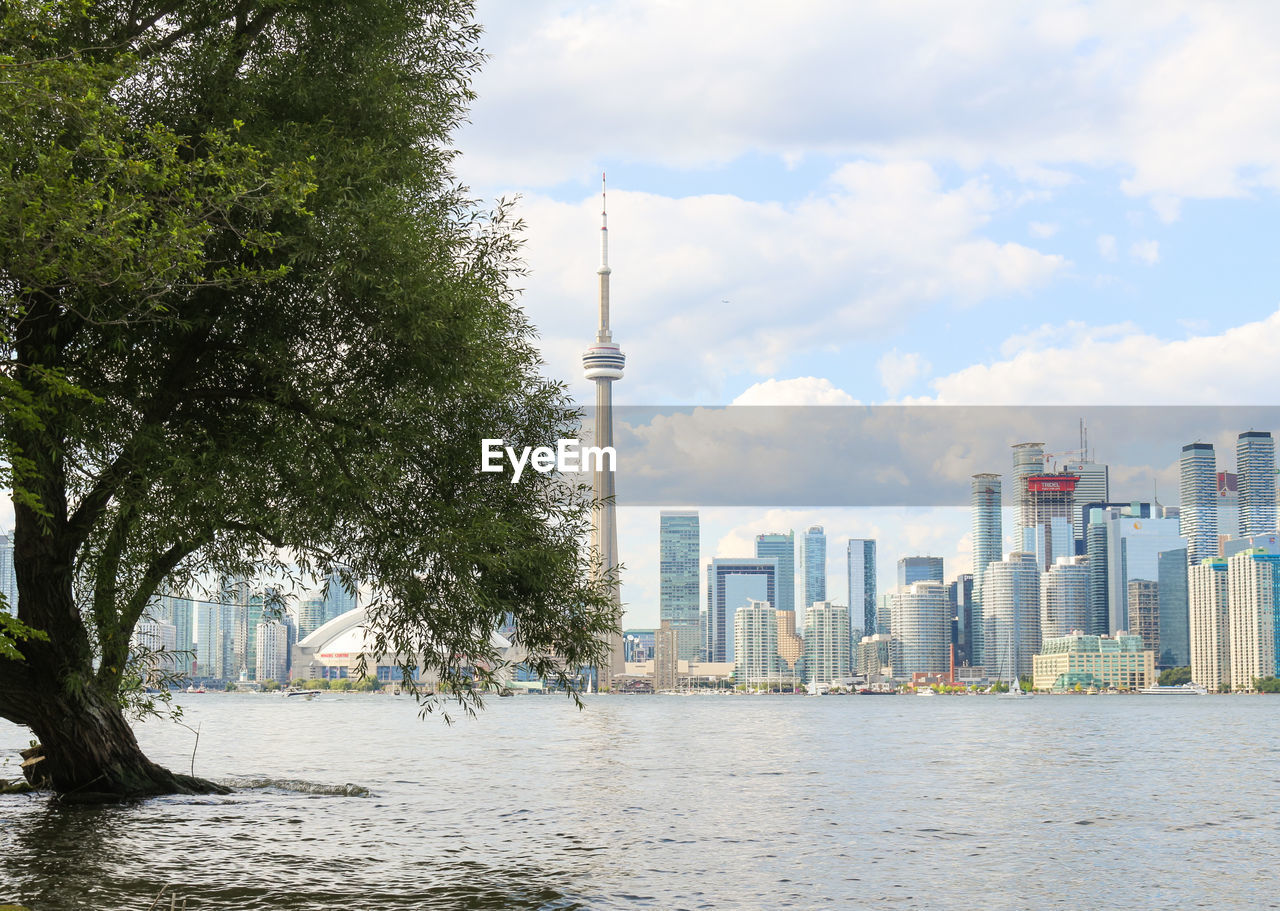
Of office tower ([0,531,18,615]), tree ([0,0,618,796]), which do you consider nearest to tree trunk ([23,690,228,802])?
tree ([0,0,618,796])

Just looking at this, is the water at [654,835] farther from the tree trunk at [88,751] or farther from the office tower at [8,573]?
the office tower at [8,573]

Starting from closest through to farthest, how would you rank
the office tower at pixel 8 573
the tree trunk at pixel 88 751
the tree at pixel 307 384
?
the tree at pixel 307 384 < the office tower at pixel 8 573 < the tree trunk at pixel 88 751

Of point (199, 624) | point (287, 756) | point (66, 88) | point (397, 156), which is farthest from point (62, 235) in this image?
point (199, 624)

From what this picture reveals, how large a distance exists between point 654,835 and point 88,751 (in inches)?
445

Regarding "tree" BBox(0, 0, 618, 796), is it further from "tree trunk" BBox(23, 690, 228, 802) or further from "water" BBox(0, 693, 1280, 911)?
"water" BBox(0, 693, 1280, 911)

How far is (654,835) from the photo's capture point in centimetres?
2603

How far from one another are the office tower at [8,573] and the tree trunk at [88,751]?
184 cm

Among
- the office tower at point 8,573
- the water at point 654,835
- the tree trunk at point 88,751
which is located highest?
the office tower at point 8,573

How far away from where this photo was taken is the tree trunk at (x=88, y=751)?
21844 mm

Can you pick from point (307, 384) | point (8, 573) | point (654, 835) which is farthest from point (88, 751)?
point (654, 835)

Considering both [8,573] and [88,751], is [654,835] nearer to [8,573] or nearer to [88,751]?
[88,751]

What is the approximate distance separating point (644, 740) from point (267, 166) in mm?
59508

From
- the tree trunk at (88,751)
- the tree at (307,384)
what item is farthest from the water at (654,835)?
the tree at (307,384)

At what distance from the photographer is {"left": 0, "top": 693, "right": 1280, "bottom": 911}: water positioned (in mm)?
18219
